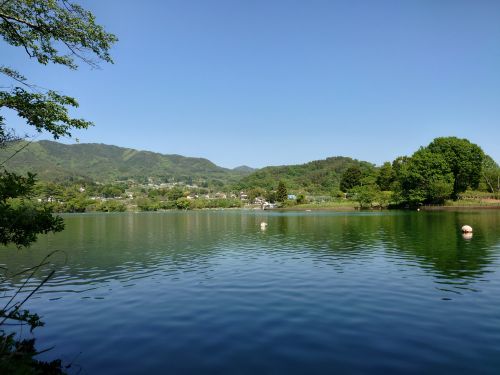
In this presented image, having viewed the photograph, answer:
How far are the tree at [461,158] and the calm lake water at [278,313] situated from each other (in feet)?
315

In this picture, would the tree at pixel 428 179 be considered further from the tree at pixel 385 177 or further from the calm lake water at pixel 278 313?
the calm lake water at pixel 278 313

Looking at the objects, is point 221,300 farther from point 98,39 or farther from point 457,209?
point 457,209

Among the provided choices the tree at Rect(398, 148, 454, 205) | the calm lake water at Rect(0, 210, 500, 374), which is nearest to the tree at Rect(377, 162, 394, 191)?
the tree at Rect(398, 148, 454, 205)

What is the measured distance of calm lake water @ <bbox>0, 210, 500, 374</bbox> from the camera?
37.3 feet

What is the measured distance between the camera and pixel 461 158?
383 feet

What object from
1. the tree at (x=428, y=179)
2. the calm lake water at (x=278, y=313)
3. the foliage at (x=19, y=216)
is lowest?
the calm lake water at (x=278, y=313)

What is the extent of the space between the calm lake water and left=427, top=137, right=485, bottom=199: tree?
3779 inches

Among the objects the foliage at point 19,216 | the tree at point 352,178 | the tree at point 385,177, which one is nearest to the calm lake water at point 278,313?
the foliage at point 19,216

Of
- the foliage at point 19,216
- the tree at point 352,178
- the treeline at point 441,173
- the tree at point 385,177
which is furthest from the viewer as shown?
the tree at point 352,178

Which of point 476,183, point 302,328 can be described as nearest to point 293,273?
point 302,328

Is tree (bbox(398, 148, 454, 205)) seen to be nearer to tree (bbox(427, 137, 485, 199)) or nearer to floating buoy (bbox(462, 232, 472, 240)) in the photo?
tree (bbox(427, 137, 485, 199))

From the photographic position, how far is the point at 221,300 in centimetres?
1892

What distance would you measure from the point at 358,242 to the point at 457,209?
A: 81311 mm

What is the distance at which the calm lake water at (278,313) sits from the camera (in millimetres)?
11383
